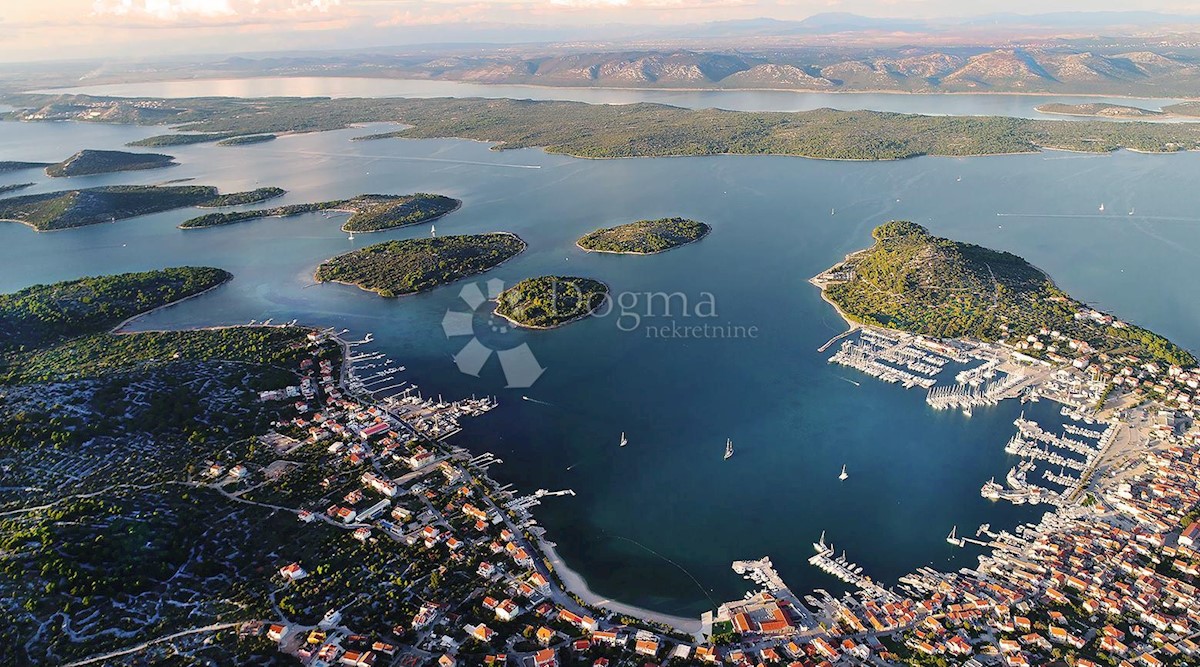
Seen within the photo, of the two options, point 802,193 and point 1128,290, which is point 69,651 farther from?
point 802,193

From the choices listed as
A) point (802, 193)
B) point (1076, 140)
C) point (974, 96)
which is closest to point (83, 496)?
point (802, 193)

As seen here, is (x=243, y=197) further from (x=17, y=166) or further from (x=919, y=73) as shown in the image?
(x=919, y=73)

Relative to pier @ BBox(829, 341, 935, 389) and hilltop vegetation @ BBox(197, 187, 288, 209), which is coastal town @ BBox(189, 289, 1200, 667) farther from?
hilltop vegetation @ BBox(197, 187, 288, 209)

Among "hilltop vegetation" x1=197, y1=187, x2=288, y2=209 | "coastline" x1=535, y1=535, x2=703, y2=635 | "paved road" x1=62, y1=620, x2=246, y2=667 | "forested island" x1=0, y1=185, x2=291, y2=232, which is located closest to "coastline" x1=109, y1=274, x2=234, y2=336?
"hilltop vegetation" x1=197, y1=187, x2=288, y2=209

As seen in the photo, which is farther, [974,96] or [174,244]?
[974,96]

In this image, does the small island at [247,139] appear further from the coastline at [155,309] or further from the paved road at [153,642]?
the paved road at [153,642]

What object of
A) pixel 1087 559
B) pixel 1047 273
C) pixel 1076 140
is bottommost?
pixel 1087 559
